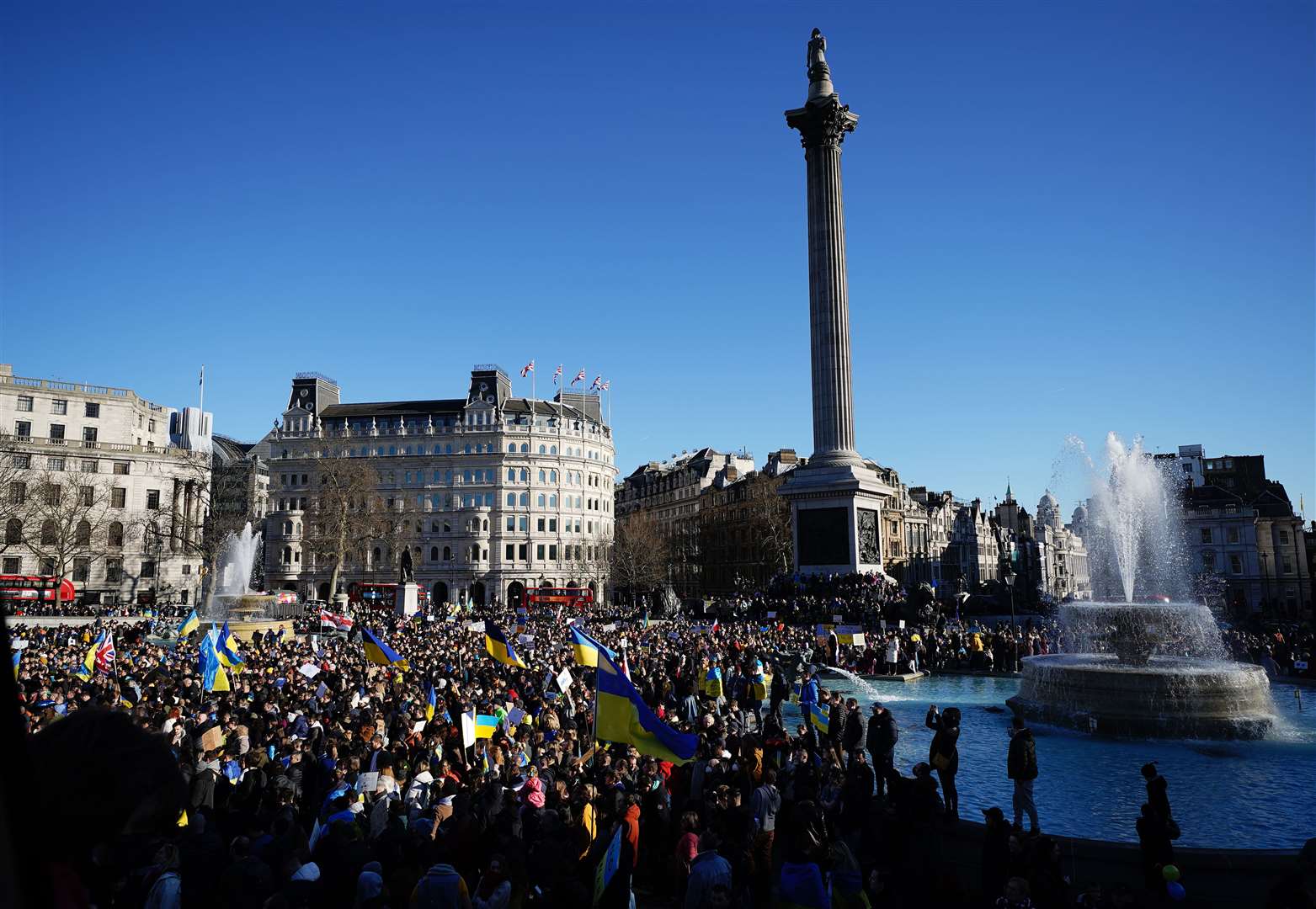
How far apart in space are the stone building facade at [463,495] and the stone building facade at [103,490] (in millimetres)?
15333

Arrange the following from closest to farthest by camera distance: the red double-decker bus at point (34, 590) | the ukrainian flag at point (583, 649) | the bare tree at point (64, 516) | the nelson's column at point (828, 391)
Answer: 1. the ukrainian flag at point (583, 649)
2. the nelson's column at point (828, 391)
3. the red double-decker bus at point (34, 590)
4. the bare tree at point (64, 516)

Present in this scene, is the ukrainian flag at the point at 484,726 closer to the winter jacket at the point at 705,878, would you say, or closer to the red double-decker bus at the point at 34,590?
the winter jacket at the point at 705,878

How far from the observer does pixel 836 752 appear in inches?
512

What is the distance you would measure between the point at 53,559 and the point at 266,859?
62201mm

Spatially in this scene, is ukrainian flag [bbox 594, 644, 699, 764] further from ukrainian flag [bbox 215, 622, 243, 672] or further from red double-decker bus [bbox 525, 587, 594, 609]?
red double-decker bus [bbox 525, 587, 594, 609]

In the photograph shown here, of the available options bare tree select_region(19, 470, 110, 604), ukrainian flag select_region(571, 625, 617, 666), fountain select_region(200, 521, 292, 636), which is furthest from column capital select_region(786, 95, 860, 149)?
bare tree select_region(19, 470, 110, 604)

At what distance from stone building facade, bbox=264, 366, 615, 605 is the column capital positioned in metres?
43.7

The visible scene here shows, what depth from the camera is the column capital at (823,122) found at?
2216 inches

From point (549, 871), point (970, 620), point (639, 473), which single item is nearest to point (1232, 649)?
point (970, 620)

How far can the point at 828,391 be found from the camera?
54094 millimetres

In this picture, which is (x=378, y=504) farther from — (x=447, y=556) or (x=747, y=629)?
(x=747, y=629)

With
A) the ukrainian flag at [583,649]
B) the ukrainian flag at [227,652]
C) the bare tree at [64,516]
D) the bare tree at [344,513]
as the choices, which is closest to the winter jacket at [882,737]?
the ukrainian flag at [583,649]

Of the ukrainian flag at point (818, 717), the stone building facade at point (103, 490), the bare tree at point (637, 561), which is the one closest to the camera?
the ukrainian flag at point (818, 717)

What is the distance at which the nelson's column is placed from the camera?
162 ft
